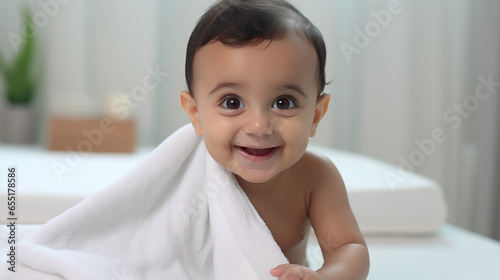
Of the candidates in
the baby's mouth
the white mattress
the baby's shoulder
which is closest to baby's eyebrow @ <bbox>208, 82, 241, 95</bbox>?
the baby's mouth

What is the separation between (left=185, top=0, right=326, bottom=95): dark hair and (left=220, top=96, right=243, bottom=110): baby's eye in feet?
0.26

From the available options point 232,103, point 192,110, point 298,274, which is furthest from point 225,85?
point 298,274

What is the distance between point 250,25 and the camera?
84 centimetres

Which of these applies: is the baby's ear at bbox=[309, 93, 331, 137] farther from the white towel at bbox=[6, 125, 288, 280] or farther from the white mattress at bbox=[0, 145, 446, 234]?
the white mattress at bbox=[0, 145, 446, 234]

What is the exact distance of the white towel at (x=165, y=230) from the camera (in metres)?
0.90

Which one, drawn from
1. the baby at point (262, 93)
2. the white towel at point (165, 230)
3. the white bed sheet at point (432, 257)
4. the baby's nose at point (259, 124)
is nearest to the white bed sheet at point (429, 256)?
the white bed sheet at point (432, 257)

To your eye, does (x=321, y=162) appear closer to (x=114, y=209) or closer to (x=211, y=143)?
(x=211, y=143)

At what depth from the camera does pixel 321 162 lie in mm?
1063

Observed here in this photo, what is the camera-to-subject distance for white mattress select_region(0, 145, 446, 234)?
4.41ft

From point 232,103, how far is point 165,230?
278 mm

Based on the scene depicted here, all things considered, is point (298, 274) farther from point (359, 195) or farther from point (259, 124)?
point (359, 195)

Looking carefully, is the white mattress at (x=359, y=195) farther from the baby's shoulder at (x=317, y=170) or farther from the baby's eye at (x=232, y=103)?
the baby's eye at (x=232, y=103)

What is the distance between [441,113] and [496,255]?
136 centimetres

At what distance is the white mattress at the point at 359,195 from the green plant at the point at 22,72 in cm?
69
